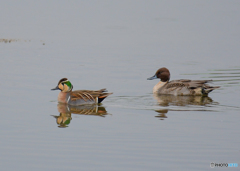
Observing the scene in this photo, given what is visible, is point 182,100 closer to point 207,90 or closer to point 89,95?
point 207,90

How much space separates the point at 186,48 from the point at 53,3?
21748mm

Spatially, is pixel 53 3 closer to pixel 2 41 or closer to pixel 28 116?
pixel 2 41

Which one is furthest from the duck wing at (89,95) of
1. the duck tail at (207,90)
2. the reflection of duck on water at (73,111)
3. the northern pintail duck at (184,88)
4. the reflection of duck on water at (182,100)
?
the duck tail at (207,90)

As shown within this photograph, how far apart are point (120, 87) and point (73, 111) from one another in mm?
2734

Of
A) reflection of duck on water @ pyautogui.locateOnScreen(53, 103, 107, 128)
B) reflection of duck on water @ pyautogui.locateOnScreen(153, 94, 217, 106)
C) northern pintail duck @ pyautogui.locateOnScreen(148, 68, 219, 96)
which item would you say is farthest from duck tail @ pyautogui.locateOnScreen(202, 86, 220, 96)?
reflection of duck on water @ pyautogui.locateOnScreen(53, 103, 107, 128)

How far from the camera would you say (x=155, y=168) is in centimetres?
855

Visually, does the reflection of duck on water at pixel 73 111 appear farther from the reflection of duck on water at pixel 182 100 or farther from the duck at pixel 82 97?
the reflection of duck on water at pixel 182 100

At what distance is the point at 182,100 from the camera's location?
1506cm

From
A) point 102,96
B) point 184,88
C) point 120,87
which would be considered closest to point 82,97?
point 102,96

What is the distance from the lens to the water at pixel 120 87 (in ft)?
30.5

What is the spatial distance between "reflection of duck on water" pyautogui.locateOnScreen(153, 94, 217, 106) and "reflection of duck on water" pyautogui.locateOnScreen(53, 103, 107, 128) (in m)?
1.86

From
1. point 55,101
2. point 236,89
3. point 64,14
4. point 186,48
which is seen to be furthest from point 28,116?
point 64,14

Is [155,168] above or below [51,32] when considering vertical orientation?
below

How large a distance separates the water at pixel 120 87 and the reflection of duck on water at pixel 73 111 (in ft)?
0.10
